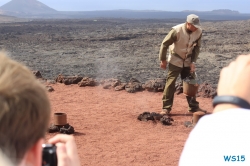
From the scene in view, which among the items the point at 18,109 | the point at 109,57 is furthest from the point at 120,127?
the point at 109,57

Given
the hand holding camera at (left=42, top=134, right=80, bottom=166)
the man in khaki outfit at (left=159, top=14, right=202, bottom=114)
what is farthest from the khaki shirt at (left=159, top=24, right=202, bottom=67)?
the hand holding camera at (left=42, top=134, right=80, bottom=166)

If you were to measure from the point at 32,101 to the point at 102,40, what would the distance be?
30.5m

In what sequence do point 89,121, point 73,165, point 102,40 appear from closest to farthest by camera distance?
1. point 73,165
2. point 89,121
3. point 102,40

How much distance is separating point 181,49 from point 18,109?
19.5 feet

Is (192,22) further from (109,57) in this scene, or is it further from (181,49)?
(109,57)

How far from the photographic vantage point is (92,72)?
16.3 m

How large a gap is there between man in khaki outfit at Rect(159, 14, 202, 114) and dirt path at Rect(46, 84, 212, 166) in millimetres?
588

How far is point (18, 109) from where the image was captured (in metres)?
0.87

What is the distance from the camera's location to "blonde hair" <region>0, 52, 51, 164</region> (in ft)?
2.84

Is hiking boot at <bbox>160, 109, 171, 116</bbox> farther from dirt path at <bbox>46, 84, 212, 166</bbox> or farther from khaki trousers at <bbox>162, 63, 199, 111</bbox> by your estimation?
dirt path at <bbox>46, 84, 212, 166</bbox>

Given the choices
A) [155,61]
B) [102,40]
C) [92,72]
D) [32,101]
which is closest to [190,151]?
[32,101]

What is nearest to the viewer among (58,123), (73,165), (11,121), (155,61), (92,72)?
(11,121)

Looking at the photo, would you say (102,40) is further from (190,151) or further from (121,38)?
(190,151)

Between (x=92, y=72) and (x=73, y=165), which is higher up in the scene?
(x=73, y=165)
